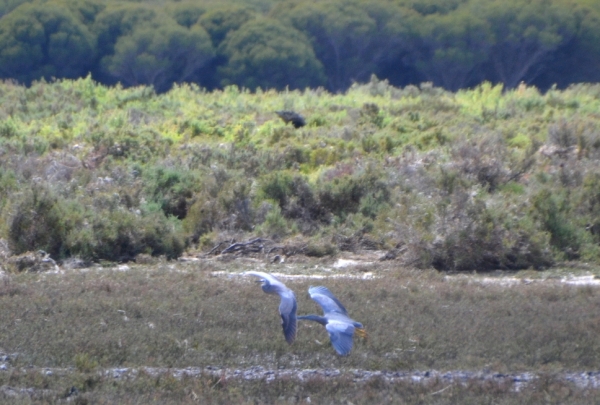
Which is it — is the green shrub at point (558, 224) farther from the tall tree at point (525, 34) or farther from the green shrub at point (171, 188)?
the tall tree at point (525, 34)

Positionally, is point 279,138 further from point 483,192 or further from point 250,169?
point 483,192

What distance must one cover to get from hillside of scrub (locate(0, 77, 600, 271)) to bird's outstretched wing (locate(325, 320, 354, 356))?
5546mm

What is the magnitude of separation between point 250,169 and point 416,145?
407 cm

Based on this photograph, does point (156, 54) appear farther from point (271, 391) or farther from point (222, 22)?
point (271, 391)

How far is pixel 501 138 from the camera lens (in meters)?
17.7

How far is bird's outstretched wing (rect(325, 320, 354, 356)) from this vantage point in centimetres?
499

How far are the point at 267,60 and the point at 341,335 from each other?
35.0 m

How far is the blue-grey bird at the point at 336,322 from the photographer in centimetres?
505

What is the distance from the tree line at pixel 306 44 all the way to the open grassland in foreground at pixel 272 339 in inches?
1227

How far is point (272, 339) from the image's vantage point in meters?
6.82

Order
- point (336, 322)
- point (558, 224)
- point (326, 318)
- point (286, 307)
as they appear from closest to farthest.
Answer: point (286, 307) < point (336, 322) < point (326, 318) < point (558, 224)

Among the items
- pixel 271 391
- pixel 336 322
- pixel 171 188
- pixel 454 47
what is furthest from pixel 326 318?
pixel 454 47

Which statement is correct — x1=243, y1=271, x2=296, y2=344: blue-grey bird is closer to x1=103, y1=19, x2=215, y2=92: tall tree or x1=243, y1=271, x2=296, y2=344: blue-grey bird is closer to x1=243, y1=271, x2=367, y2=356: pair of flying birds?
x1=243, y1=271, x2=367, y2=356: pair of flying birds

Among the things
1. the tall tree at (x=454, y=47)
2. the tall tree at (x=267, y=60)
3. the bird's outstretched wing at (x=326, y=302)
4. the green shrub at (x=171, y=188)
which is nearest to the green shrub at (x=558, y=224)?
the green shrub at (x=171, y=188)
